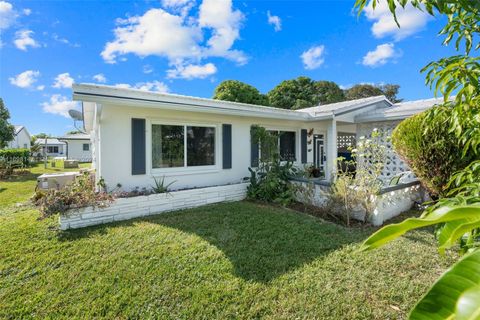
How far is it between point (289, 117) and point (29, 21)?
35.3ft

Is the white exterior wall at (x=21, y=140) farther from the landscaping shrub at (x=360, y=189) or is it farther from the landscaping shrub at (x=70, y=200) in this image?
the landscaping shrub at (x=360, y=189)

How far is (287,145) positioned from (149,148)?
238 inches

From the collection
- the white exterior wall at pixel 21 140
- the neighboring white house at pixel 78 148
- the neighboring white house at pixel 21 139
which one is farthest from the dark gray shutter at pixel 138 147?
the white exterior wall at pixel 21 140

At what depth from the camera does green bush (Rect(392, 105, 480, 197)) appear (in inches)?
216

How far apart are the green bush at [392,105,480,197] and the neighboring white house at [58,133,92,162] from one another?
36.5m

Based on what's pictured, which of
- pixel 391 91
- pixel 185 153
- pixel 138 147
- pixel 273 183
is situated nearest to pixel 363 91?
pixel 391 91

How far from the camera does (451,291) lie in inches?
19.6

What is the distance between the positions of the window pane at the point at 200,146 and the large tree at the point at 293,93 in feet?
77.0

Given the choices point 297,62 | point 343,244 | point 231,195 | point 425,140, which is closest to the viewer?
point 343,244

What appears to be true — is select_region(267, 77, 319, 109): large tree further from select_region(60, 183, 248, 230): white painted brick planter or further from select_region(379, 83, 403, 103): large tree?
select_region(60, 183, 248, 230): white painted brick planter

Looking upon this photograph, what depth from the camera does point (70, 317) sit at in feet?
9.12

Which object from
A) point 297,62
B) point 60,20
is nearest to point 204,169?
point 60,20

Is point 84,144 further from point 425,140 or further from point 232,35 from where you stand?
point 425,140

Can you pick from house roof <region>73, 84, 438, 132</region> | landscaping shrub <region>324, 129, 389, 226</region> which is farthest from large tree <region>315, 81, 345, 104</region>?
landscaping shrub <region>324, 129, 389, 226</region>
